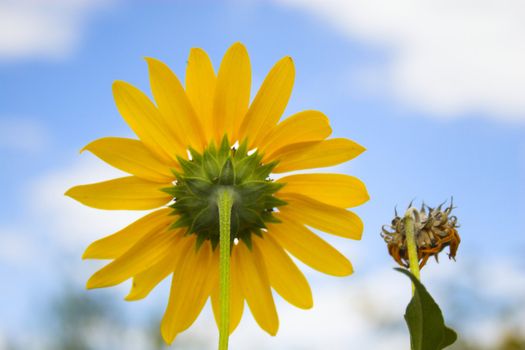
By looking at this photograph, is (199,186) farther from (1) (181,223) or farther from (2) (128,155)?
(2) (128,155)

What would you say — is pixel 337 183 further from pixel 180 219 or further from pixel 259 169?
pixel 180 219

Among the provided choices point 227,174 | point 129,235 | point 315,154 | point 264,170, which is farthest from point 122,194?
point 315,154

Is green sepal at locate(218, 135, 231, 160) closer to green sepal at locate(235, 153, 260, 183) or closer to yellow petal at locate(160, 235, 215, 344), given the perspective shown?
green sepal at locate(235, 153, 260, 183)

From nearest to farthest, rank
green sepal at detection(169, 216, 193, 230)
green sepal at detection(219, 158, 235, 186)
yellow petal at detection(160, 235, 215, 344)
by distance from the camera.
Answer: green sepal at detection(219, 158, 235, 186) < green sepal at detection(169, 216, 193, 230) < yellow petal at detection(160, 235, 215, 344)

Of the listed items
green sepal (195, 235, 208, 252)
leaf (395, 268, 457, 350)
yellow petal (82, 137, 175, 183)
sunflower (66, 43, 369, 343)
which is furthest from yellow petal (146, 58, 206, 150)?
leaf (395, 268, 457, 350)

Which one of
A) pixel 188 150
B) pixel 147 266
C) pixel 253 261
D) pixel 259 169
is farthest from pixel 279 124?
pixel 147 266

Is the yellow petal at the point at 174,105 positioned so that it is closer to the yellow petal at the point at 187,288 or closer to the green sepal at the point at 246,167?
the green sepal at the point at 246,167
